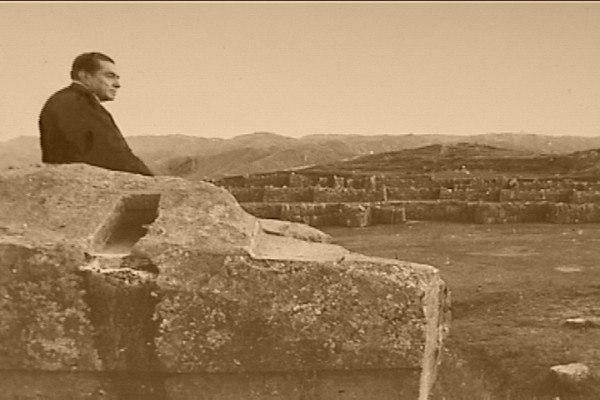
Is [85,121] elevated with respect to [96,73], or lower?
lower

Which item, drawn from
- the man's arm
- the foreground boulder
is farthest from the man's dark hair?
the foreground boulder

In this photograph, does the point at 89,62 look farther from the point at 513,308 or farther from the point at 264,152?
the point at 264,152

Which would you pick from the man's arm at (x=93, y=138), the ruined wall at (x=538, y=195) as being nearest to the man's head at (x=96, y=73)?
the man's arm at (x=93, y=138)

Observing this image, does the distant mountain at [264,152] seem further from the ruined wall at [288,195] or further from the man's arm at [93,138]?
the man's arm at [93,138]

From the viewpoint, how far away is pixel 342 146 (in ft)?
295

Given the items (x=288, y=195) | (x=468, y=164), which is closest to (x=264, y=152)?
(x=468, y=164)

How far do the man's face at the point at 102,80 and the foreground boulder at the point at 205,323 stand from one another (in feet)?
4.37

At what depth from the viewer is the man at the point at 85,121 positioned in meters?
5.20

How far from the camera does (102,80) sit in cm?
531

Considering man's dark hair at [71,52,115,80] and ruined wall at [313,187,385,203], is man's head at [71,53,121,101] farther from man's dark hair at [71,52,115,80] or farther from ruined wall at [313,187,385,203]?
ruined wall at [313,187,385,203]

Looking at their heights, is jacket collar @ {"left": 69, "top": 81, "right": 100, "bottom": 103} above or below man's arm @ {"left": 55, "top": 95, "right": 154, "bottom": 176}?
above

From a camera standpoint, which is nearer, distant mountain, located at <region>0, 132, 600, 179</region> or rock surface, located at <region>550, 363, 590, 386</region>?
rock surface, located at <region>550, 363, 590, 386</region>

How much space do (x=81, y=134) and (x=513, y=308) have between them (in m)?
6.51

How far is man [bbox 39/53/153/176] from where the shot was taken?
5.20 meters
